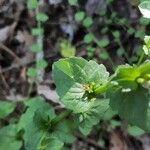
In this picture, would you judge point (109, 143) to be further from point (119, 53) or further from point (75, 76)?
point (75, 76)

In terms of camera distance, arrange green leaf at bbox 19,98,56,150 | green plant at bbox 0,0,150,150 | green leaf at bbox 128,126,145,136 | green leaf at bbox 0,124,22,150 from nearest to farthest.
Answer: green plant at bbox 0,0,150,150 → green leaf at bbox 19,98,56,150 → green leaf at bbox 0,124,22,150 → green leaf at bbox 128,126,145,136

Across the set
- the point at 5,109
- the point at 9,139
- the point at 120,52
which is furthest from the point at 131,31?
the point at 9,139

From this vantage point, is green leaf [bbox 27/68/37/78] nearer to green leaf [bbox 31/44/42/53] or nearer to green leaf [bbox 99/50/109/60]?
green leaf [bbox 31/44/42/53]

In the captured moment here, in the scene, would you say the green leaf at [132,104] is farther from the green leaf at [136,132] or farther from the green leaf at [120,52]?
the green leaf at [120,52]

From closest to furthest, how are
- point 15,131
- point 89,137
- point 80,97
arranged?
point 80,97 → point 15,131 → point 89,137

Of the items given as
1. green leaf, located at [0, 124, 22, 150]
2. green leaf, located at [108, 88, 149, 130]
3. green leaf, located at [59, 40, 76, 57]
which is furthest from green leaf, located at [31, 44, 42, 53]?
green leaf, located at [108, 88, 149, 130]

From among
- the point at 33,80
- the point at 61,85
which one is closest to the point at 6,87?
the point at 33,80
